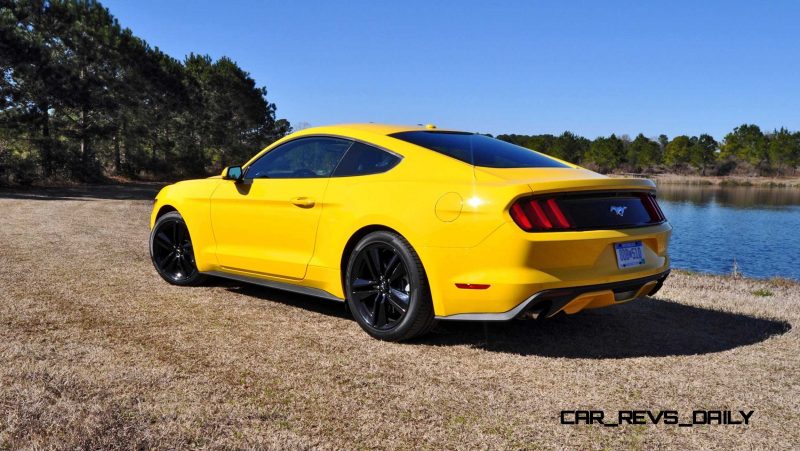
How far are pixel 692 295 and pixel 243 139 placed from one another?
4649cm

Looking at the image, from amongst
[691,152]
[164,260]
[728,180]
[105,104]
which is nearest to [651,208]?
[164,260]

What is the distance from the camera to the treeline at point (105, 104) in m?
22.9

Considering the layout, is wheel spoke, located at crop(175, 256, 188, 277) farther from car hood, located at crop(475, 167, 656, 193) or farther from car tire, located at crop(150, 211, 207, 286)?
car hood, located at crop(475, 167, 656, 193)

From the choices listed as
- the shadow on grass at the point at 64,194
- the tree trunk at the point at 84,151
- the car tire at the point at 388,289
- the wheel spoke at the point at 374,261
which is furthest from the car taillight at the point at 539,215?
the tree trunk at the point at 84,151

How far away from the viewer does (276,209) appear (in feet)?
16.0

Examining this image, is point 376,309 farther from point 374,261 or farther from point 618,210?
point 618,210

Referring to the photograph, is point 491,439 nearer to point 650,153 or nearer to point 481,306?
point 481,306

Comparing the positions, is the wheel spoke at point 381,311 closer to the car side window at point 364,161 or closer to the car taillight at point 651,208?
the car side window at point 364,161

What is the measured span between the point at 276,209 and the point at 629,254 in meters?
2.56

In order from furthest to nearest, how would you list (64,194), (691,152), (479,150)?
(691,152), (64,194), (479,150)

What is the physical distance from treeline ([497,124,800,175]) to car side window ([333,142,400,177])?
327ft

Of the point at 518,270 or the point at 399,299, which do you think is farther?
the point at 399,299

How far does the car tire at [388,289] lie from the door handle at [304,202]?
0.53 m

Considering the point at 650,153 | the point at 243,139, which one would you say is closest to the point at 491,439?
the point at 243,139
